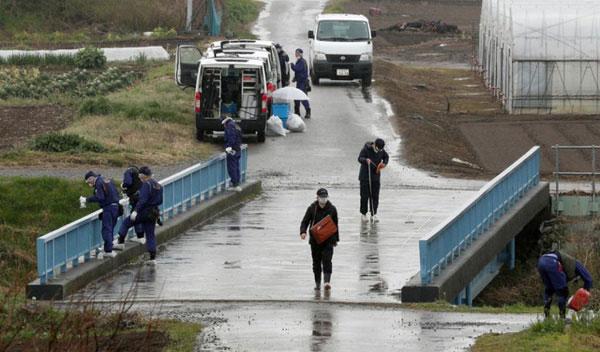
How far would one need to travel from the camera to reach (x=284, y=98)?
120 feet

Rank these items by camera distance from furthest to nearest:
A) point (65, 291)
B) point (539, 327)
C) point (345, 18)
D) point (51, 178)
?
point (345, 18), point (51, 178), point (65, 291), point (539, 327)

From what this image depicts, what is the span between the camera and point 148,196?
19297 mm

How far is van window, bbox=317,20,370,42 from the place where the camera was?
46.8 metres

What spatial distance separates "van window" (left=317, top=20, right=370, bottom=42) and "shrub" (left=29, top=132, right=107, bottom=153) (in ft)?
55.0

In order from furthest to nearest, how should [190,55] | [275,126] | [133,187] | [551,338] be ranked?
1. [190,55]
2. [275,126]
3. [133,187]
4. [551,338]

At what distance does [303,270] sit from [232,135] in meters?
6.79

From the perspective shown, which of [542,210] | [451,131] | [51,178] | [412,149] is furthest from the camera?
[451,131]

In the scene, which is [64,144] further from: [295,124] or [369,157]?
[369,157]

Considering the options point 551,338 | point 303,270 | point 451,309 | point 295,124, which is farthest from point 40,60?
point 551,338

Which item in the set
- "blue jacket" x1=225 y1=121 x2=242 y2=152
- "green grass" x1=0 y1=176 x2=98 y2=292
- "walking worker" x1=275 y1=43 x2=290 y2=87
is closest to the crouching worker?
"green grass" x1=0 y1=176 x2=98 y2=292

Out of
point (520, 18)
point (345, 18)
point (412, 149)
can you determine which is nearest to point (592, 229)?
point (412, 149)

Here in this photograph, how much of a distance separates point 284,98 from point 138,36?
108 ft

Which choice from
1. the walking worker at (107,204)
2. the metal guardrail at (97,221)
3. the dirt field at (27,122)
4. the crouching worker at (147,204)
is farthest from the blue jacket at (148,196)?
the dirt field at (27,122)

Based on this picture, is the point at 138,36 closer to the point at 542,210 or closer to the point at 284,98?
the point at 284,98
